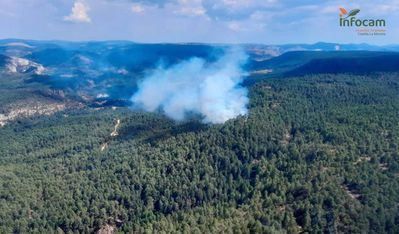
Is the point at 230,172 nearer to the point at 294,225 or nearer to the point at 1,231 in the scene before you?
the point at 294,225

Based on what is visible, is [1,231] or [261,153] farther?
[261,153]

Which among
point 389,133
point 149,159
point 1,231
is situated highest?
point 389,133

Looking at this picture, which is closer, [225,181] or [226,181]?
[225,181]

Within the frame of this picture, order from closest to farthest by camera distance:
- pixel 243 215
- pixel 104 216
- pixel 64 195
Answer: pixel 243 215 → pixel 104 216 → pixel 64 195

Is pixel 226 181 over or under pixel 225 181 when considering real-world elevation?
under

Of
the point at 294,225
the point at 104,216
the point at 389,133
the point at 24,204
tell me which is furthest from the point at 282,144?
the point at 24,204

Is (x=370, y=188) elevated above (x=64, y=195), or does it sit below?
above

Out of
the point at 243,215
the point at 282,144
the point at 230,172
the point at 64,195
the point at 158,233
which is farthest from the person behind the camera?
the point at 282,144
